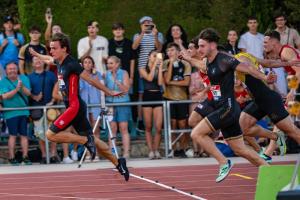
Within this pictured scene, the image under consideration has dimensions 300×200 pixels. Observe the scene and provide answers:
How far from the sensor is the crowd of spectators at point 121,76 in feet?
63.7

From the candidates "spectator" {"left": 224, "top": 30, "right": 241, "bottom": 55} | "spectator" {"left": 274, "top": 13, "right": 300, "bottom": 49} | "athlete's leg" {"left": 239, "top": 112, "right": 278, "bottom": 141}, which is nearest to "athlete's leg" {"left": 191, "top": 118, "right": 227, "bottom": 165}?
"athlete's leg" {"left": 239, "top": 112, "right": 278, "bottom": 141}

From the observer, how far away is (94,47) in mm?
19828

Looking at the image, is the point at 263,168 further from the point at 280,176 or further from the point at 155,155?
→ the point at 155,155

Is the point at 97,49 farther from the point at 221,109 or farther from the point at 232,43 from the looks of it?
the point at 221,109

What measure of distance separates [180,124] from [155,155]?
82 centimetres

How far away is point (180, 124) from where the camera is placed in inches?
784

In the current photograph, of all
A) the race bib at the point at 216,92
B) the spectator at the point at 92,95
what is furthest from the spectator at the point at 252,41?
the race bib at the point at 216,92

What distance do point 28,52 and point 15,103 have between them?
1014 millimetres

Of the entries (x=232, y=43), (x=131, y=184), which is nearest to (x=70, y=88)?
(x=131, y=184)

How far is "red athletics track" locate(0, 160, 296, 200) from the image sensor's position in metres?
13.9

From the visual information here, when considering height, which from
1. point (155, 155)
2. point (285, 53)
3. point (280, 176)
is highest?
point (285, 53)

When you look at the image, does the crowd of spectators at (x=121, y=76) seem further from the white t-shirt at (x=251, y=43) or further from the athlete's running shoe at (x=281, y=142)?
the athlete's running shoe at (x=281, y=142)

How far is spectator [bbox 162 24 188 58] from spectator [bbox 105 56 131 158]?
3.69 feet

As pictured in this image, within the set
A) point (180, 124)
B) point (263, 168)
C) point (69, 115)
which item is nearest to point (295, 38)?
point (180, 124)
